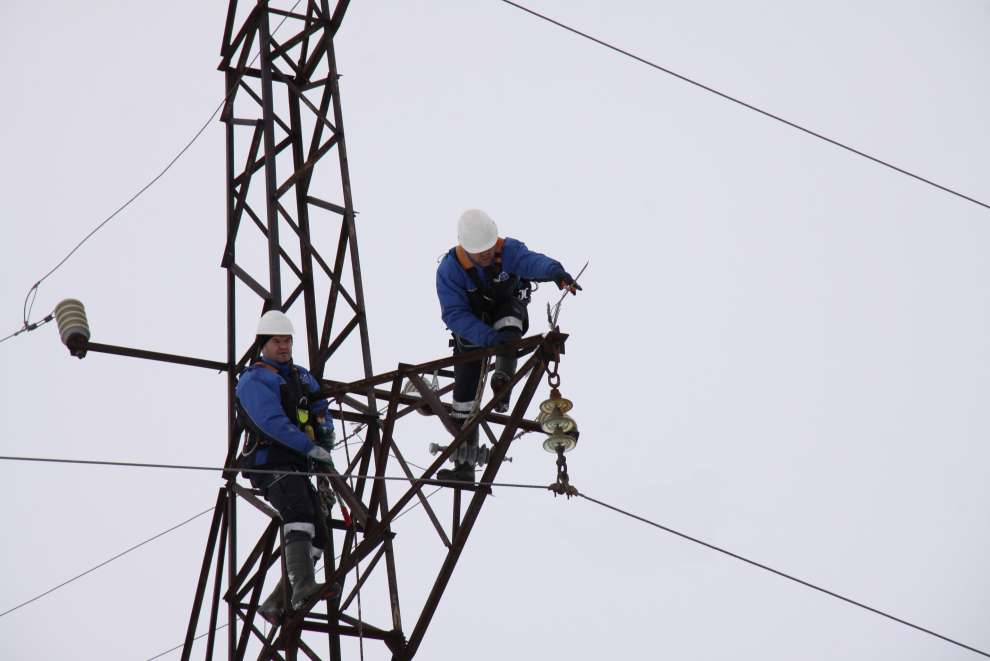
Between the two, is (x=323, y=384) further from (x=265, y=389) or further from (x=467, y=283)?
(x=467, y=283)

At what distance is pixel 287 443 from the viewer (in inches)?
379

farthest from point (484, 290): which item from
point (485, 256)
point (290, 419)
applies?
point (290, 419)

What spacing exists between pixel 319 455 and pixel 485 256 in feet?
6.81

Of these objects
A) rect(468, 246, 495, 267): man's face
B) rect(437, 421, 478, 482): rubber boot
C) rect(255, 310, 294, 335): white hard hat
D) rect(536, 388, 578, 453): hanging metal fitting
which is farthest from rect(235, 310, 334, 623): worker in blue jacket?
rect(536, 388, 578, 453): hanging metal fitting

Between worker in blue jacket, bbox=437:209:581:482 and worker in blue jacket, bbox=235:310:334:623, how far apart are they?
119 centimetres

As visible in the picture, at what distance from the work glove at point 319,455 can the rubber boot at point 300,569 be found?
23.9 inches

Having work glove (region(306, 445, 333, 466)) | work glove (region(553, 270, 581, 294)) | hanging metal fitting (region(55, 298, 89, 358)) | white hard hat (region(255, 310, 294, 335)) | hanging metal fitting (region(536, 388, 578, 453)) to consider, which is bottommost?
work glove (region(306, 445, 333, 466))

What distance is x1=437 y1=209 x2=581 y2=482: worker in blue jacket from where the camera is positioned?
9953 mm

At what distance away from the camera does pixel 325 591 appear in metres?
9.48

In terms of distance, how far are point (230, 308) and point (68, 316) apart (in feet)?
5.98

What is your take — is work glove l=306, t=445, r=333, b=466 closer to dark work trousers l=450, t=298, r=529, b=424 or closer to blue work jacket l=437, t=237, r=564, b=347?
dark work trousers l=450, t=298, r=529, b=424

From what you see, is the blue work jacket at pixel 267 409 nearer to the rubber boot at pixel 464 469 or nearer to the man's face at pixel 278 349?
the man's face at pixel 278 349

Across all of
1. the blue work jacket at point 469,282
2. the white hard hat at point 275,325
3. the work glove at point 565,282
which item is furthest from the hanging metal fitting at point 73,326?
the work glove at point 565,282

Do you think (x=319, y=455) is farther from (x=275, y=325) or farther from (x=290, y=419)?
(x=275, y=325)
